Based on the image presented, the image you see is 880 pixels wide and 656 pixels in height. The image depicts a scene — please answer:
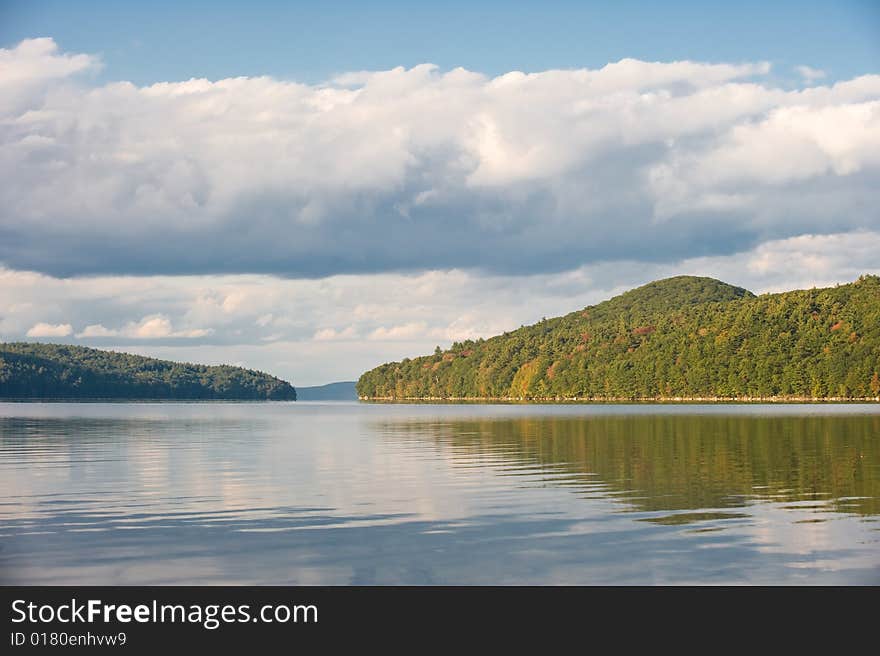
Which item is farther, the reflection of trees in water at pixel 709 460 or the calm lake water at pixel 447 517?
the reflection of trees in water at pixel 709 460

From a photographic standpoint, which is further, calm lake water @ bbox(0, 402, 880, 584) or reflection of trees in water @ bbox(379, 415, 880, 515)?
reflection of trees in water @ bbox(379, 415, 880, 515)

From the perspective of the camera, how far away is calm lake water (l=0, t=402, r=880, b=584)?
22141mm

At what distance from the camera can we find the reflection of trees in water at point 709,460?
3441 centimetres

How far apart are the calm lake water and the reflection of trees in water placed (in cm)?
19

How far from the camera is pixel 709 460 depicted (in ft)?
163

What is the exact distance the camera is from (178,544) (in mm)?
25672

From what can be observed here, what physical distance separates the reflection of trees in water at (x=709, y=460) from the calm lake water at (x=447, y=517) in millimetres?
190

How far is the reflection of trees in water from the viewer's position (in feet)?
113

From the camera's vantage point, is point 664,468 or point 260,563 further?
point 664,468

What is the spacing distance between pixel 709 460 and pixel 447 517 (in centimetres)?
2366
